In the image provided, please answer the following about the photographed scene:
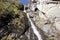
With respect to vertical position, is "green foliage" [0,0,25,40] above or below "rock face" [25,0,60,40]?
above

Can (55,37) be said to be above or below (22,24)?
below

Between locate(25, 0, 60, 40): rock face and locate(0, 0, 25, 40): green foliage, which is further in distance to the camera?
locate(25, 0, 60, 40): rock face

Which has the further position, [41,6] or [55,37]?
[41,6]

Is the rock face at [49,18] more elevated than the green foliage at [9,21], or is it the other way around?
the green foliage at [9,21]

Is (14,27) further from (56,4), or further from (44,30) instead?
(56,4)

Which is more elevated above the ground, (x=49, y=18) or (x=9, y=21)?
(x=9, y=21)

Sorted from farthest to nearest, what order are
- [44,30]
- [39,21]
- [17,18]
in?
[39,21] → [44,30] → [17,18]

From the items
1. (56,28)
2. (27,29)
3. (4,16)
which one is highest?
(4,16)

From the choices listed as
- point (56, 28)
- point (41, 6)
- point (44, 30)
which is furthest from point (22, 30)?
point (41, 6)

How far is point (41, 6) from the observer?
23281mm

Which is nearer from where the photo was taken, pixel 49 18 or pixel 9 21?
pixel 9 21

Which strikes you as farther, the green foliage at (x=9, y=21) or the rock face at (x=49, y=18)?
the rock face at (x=49, y=18)

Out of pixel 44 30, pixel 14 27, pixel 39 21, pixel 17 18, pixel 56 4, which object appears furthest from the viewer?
pixel 56 4

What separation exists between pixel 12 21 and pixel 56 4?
951 cm
